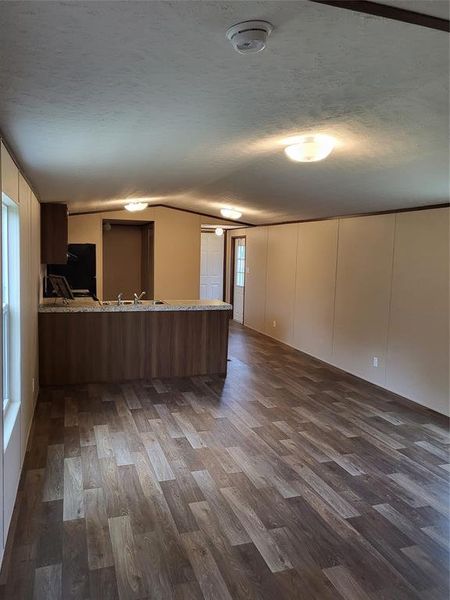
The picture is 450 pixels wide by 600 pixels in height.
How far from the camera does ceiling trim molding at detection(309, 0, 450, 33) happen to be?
1228 mm

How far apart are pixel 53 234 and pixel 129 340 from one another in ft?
5.17

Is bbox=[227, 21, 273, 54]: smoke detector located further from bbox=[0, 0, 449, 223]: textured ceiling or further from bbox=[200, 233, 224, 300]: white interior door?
bbox=[200, 233, 224, 300]: white interior door

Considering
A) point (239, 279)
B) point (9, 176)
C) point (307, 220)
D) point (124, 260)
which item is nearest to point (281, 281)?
point (307, 220)

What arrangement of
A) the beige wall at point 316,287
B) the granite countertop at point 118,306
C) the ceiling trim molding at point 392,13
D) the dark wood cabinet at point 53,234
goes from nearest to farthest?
the ceiling trim molding at point 392,13, the granite countertop at point 118,306, the dark wood cabinet at point 53,234, the beige wall at point 316,287

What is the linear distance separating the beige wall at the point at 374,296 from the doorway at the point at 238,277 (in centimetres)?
185

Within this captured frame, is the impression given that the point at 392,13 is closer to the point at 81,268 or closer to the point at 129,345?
the point at 129,345

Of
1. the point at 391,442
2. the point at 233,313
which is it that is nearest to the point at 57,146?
the point at 391,442

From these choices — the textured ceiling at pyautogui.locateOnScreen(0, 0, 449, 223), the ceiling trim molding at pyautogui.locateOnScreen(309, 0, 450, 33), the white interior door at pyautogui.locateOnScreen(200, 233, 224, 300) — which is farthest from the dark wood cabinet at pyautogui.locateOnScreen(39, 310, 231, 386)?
the white interior door at pyautogui.locateOnScreen(200, 233, 224, 300)

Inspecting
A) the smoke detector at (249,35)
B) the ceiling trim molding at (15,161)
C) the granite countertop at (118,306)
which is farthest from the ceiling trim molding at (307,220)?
the smoke detector at (249,35)

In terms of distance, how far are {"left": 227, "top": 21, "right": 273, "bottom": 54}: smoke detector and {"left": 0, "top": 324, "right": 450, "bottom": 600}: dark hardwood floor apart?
231 cm

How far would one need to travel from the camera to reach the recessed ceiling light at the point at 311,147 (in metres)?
2.92

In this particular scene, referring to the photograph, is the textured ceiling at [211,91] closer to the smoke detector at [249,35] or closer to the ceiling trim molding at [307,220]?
the smoke detector at [249,35]

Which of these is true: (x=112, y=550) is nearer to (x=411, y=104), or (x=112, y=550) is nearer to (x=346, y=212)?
(x=411, y=104)

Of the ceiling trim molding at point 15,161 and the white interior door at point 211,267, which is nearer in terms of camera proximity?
the ceiling trim molding at point 15,161
